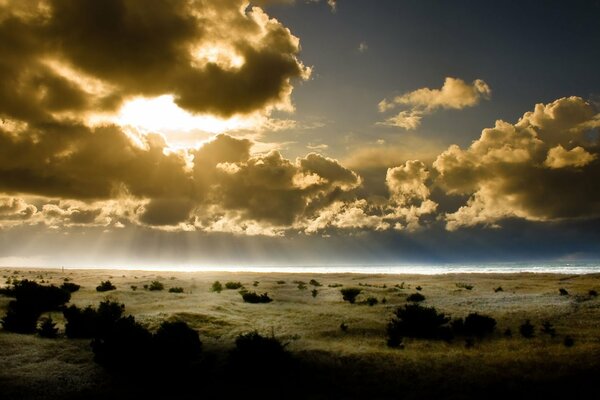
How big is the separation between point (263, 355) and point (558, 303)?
18.0 meters

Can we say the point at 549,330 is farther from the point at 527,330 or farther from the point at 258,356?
the point at 258,356

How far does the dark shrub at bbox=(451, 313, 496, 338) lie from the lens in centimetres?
1614

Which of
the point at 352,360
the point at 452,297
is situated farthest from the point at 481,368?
the point at 452,297

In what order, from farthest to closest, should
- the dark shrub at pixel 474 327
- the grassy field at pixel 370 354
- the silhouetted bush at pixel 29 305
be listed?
the silhouetted bush at pixel 29 305, the dark shrub at pixel 474 327, the grassy field at pixel 370 354

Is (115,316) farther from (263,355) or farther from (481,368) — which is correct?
(481,368)

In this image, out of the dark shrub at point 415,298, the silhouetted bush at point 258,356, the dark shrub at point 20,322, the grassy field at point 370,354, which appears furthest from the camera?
the dark shrub at point 415,298

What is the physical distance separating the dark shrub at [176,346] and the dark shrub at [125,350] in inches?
13.7

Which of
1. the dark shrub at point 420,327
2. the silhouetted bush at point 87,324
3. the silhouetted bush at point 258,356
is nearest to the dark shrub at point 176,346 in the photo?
the silhouetted bush at point 258,356

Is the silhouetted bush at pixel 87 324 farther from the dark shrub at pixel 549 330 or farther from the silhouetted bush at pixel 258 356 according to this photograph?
the dark shrub at pixel 549 330

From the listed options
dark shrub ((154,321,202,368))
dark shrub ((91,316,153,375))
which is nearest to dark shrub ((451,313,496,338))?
dark shrub ((154,321,202,368))

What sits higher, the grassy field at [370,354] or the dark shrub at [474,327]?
the dark shrub at [474,327]

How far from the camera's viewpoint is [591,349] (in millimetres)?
12945

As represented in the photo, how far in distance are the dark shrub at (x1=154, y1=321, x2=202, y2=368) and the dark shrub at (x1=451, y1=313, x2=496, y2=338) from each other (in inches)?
400

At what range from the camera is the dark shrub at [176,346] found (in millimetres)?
11945
